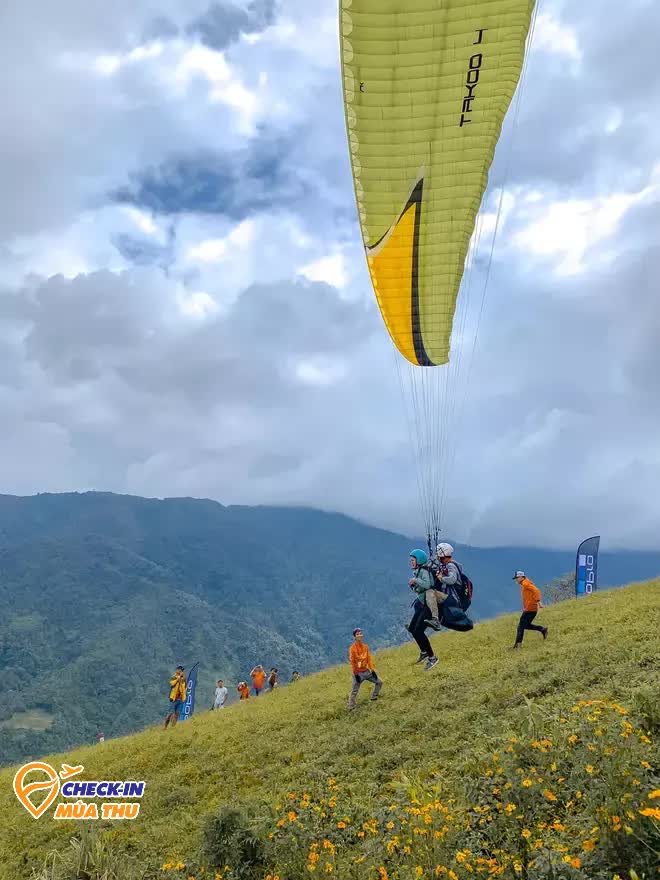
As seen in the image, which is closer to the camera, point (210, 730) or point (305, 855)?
point (305, 855)

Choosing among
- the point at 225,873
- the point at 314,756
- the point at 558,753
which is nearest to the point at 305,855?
the point at 225,873

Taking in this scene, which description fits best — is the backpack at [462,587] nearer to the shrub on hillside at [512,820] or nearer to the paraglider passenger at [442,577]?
the paraglider passenger at [442,577]

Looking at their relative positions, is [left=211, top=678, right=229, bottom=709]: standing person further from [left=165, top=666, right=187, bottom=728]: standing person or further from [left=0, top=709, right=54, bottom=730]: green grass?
[left=0, top=709, right=54, bottom=730]: green grass

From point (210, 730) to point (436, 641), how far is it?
27.0ft

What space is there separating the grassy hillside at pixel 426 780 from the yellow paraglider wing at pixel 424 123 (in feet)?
25.8

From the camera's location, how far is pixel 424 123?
411 inches

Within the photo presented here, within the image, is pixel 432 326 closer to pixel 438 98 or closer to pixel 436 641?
pixel 438 98

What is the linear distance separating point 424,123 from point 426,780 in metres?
10.1

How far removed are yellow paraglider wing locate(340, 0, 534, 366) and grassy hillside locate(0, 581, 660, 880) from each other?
7877 mm

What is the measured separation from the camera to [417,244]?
1220 cm

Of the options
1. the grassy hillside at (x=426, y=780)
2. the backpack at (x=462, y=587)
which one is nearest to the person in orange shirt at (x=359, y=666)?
the grassy hillside at (x=426, y=780)

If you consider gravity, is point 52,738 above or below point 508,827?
below

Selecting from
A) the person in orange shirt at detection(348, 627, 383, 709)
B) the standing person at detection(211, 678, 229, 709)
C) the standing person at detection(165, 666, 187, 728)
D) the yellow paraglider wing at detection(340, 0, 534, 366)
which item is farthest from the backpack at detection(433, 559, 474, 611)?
the standing person at detection(211, 678, 229, 709)

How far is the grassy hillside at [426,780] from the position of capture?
5.54 meters
